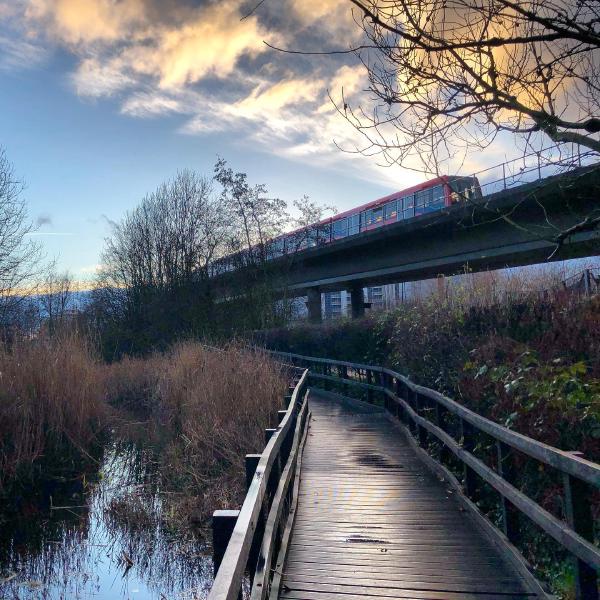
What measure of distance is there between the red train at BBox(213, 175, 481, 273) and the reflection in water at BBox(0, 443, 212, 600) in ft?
62.2

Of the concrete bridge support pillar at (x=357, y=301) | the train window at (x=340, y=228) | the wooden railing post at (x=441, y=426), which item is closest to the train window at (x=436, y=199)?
the concrete bridge support pillar at (x=357, y=301)

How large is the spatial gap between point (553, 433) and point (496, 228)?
16338 mm

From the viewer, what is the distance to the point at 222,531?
11.5 feet

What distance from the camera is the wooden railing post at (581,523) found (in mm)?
3768

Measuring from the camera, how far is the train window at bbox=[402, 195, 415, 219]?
30142 millimetres

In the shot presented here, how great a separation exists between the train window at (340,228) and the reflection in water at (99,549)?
26397 millimetres

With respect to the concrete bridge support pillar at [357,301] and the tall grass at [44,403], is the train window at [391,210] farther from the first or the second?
the tall grass at [44,403]

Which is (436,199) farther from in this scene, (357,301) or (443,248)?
(357,301)

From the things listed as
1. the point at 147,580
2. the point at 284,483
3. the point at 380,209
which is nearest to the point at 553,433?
the point at 284,483

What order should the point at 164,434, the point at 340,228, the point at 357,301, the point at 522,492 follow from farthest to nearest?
the point at 340,228 → the point at 357,301 → the point at 164,434 → the point at 522,492

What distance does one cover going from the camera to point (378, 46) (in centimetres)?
442

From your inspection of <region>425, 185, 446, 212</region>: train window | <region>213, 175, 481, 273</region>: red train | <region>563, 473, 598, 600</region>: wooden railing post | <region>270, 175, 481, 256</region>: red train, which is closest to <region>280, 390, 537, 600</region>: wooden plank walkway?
<region>563, 473, 598, 600</region>: wooden railing post

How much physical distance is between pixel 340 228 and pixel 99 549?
30.2 metres

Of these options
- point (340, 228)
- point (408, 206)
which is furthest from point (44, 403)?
point (340, 228)
